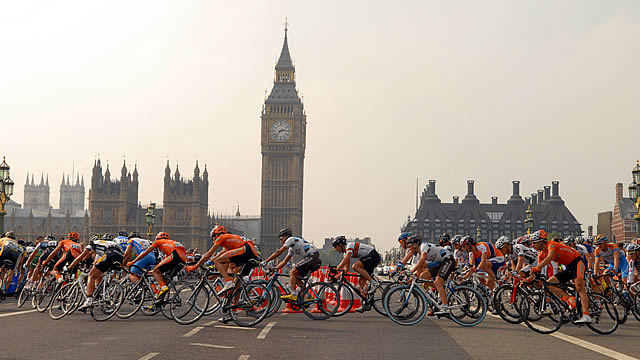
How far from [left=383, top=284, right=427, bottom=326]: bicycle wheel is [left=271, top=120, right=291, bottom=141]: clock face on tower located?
12127 cm

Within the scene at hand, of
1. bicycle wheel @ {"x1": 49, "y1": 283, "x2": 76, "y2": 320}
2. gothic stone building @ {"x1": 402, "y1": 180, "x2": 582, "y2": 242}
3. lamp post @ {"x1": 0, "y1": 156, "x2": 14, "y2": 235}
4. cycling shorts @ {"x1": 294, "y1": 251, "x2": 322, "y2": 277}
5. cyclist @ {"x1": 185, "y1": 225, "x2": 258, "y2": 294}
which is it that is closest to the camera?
cyclist @ {"x1": 185, "y1": 225, "x2": 258, "y2": 294}

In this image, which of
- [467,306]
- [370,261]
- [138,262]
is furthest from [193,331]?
[467,306]

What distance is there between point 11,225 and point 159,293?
121035mm

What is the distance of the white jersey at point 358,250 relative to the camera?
14.4 metres

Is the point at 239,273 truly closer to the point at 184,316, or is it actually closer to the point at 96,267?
the point at 184,316

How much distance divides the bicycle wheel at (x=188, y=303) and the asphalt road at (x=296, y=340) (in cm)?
18

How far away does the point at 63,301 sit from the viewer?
48.3 feet

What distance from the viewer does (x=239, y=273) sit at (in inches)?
541

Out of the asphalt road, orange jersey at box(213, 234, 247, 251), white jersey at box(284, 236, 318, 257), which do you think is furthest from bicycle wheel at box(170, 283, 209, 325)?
white jersey at box(284, 236, 318, 257)

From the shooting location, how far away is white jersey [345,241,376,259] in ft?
47.2

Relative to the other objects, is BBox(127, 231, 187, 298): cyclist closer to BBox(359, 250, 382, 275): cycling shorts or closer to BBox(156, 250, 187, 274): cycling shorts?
BBox(156, 250, 187, 274): cycling shorts

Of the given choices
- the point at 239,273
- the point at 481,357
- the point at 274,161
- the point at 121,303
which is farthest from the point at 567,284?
the point at 274,161

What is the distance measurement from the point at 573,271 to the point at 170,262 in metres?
7.23

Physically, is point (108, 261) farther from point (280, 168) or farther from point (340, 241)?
point (280, 168)
